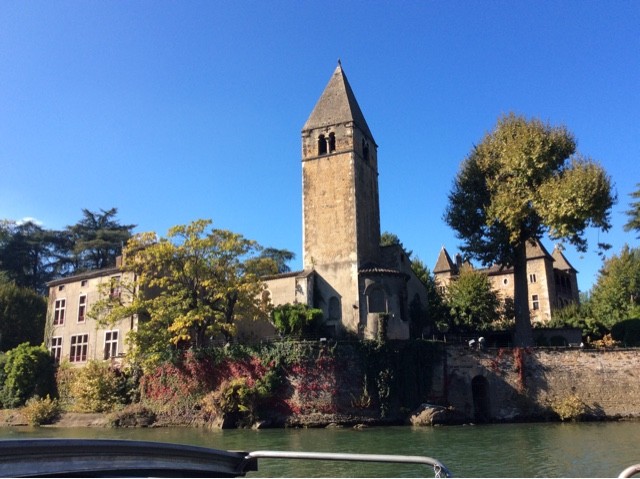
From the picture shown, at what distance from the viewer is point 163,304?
33406 millimetres

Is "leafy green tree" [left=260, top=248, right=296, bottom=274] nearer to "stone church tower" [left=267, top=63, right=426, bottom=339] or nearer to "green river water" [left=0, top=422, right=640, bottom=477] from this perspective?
"stone church tower" [left=267, top=63, right=426, bottom=339]

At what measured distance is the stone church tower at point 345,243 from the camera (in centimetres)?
3706

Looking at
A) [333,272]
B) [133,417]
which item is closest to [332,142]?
[333,272]

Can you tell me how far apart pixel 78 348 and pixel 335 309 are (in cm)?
1890

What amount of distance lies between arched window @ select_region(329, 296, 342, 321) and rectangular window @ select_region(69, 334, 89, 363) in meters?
17.6

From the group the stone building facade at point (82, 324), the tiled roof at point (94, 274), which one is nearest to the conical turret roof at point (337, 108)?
the tiled roof at point (94, 274)

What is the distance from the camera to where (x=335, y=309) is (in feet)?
124

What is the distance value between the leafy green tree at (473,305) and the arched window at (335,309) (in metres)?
10.0

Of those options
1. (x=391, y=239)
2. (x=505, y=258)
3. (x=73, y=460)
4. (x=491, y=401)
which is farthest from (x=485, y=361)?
(x=73, y=460)

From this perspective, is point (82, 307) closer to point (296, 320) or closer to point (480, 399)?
point (296, 320)

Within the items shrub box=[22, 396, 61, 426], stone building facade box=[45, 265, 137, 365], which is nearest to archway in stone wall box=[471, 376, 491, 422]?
stone building facade box=[45, 265, 137, 365]

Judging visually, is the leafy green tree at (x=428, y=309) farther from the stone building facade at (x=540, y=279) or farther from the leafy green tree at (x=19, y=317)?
the leafy green tree at (x=19, y=317)

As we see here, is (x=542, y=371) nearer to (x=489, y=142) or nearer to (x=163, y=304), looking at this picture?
(x=489, y=142)

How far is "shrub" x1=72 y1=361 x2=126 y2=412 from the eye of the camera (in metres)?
35.1
